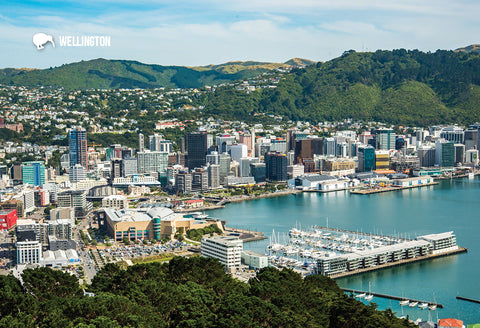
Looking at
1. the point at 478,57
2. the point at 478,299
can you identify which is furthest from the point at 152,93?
the point at 478,299

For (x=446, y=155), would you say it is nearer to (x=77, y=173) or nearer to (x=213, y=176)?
(x=213, y=176)

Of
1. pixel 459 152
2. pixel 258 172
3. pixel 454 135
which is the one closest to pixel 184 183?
pixel 258 172

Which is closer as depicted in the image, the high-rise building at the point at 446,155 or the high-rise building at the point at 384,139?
the high-rise building at the point at 446,155

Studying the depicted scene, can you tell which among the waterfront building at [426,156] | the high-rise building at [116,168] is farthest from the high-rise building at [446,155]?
the high-rise building at [116,168]

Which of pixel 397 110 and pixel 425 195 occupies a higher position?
pixel 397 110

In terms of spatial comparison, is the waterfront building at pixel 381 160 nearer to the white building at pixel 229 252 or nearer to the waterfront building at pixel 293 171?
the waterfront building at pixel 293 171

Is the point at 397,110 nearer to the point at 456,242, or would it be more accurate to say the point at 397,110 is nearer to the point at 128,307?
the point at 456,242
